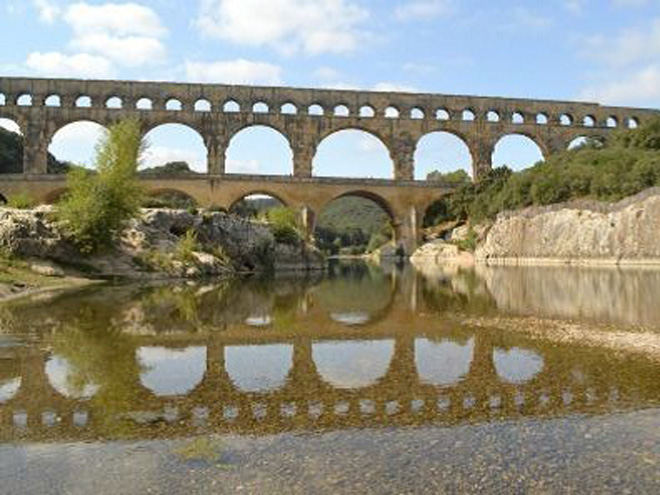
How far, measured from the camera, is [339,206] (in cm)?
15838

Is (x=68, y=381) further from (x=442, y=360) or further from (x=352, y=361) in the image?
(x=442, y=360)

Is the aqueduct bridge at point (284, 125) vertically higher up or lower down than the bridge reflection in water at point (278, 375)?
higher up

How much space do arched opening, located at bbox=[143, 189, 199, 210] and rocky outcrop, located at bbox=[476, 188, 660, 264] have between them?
28099mm

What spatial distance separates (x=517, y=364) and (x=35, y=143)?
220ft

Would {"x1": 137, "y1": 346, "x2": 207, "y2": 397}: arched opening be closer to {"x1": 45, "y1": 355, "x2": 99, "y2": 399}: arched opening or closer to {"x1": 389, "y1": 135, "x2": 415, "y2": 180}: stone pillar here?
{"x1": 45, "y1": 355, "x2": 99, "y2": 399}: arched opening

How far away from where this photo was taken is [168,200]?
238 ft

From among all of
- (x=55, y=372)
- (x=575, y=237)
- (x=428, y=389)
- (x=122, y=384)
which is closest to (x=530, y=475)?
(x=428, y=389)

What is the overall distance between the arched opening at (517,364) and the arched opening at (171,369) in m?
4.72

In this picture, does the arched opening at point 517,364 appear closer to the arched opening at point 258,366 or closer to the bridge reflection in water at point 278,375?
the bridge reflection in water at point 278,375

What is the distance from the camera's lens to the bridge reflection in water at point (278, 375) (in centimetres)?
852

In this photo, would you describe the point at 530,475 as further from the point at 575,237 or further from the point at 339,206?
the point at 339,206

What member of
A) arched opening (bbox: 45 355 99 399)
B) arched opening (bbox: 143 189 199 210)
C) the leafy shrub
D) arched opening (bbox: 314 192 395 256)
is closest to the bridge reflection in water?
arched opening (bbox: 45 355 99 399)

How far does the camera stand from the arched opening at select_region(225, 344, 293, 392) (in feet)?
34.7

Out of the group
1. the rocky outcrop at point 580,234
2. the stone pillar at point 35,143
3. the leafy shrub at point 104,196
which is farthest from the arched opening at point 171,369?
the stone pillar at point 35,143
